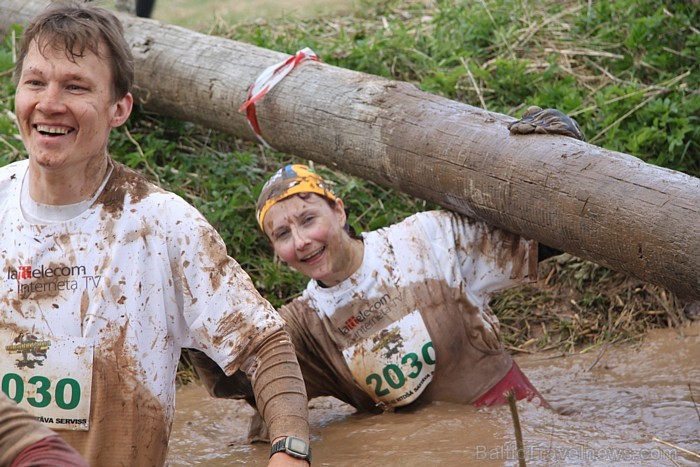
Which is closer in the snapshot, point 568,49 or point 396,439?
point 396,439

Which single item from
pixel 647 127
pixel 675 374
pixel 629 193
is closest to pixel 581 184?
pixel 629 193

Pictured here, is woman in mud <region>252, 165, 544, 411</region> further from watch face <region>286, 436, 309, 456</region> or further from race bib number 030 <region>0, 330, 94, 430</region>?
watch face <region>286, 436, 309, 456</region>

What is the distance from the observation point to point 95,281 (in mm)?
3041

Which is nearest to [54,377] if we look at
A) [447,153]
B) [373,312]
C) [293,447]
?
[293,447]

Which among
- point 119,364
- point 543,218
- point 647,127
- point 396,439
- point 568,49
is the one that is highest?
point 568,49

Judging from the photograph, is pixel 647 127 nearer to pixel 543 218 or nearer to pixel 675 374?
pixel 675 374

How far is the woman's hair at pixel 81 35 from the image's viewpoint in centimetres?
299

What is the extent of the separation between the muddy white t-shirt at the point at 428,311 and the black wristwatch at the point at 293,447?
1.51 metres

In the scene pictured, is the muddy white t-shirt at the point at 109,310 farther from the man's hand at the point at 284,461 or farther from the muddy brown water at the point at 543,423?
the muddy brown water at the point at 543,423

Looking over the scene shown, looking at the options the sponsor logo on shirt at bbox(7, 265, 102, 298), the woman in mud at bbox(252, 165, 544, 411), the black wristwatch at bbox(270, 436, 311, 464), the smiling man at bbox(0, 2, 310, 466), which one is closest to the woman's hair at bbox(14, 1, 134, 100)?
the smiling man at bbox(0, 2, 310, 466)

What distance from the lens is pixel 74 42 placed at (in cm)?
299

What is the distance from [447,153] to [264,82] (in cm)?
139

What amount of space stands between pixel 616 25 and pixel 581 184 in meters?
3.33

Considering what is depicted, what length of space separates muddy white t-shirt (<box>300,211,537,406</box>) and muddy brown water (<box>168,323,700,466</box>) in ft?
0.50
